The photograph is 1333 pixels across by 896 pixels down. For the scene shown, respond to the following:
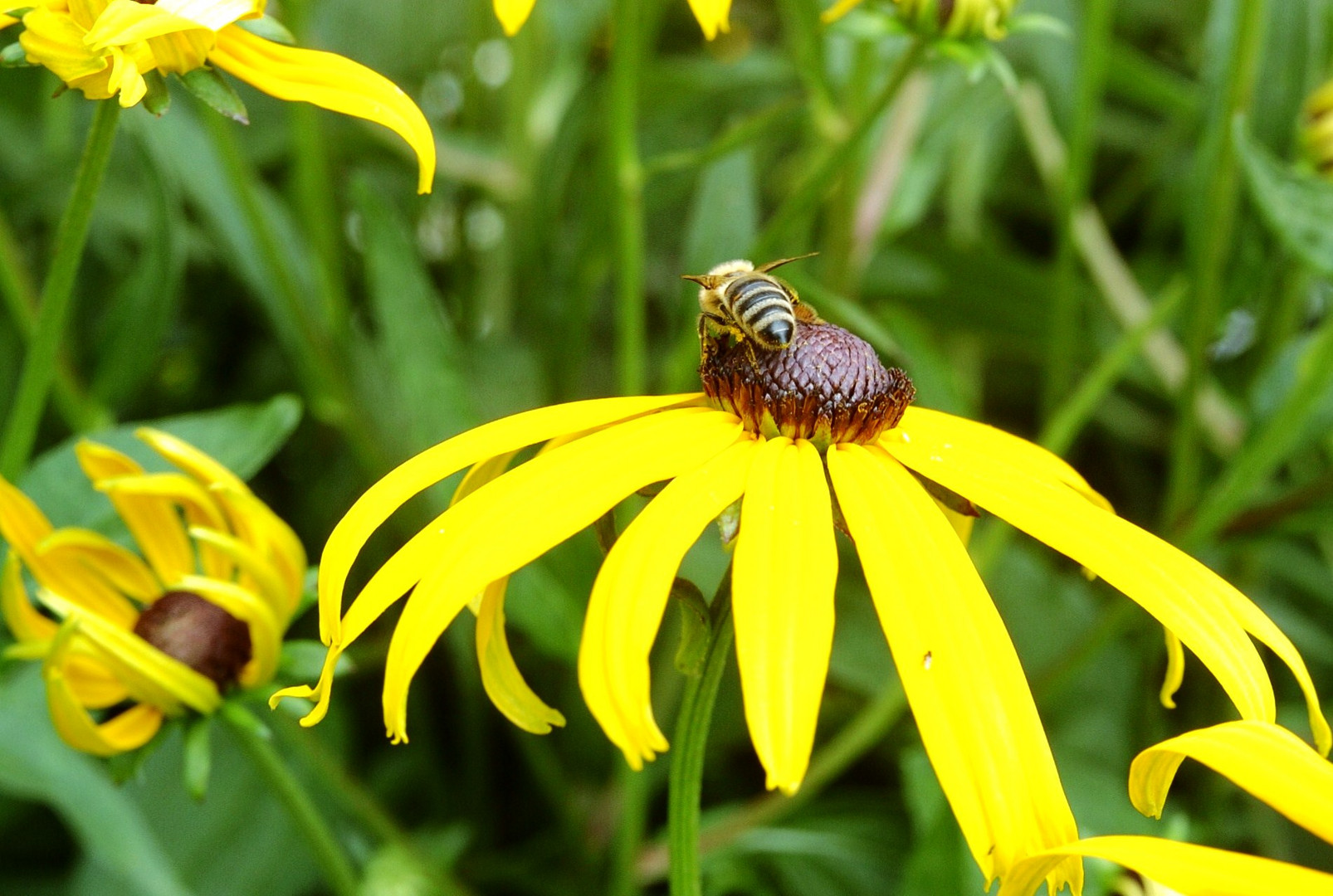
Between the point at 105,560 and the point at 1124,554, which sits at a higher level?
the point at 1124,554

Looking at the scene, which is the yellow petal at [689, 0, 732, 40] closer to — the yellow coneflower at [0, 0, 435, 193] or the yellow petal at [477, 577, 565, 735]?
the yellow coneflower at [0, 0, 435, 193]

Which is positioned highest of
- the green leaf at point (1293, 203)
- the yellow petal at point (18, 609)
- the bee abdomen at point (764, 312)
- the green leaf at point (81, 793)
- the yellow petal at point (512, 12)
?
the green leaf at point (1293, 203)

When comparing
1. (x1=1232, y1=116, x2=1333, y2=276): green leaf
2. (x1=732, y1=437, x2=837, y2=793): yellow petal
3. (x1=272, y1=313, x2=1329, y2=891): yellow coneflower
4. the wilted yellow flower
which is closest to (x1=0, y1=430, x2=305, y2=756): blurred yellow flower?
(x1=272, y1=313, x2=1329, y2=891): yellow coneflower

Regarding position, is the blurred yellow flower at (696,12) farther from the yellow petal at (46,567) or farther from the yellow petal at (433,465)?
the yellow petal at (46,567)

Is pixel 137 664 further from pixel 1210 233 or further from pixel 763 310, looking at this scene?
pixel 1210 233

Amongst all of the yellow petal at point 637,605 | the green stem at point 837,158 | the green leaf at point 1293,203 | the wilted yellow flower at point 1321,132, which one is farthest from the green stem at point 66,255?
the wilted yellow flower at point 1321,132

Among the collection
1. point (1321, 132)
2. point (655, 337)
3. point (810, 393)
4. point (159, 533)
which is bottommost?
point (159, 533)

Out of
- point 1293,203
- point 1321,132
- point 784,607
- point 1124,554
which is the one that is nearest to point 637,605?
point 784,607

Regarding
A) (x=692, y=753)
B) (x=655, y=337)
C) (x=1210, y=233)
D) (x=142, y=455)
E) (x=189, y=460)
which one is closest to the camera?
(x=692, y=753)
